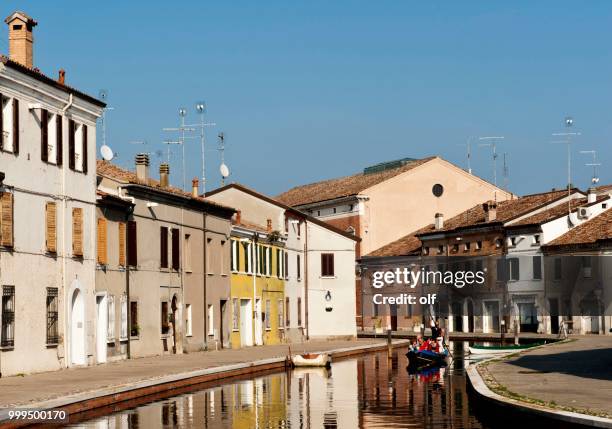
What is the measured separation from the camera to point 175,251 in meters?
53.1

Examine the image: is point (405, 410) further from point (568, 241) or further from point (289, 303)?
point (568, 241)

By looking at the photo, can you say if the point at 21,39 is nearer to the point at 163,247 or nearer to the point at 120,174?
the point at 120,174

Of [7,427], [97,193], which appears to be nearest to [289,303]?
[97,193]

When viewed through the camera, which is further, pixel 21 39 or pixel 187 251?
pixel 187 251

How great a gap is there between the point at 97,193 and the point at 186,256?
12194mm

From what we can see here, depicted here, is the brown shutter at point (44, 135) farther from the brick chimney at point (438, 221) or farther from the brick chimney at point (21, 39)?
the brick chimney at point (438, 221)

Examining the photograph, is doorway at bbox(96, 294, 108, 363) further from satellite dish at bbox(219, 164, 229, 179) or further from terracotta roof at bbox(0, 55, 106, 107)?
satellite dish at bbox(219, 164, 229, 179)

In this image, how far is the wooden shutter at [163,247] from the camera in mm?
51156

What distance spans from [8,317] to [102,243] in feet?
27.5

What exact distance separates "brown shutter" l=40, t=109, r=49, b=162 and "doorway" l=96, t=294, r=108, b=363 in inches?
282

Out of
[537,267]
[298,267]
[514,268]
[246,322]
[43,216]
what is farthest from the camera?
[514,268]

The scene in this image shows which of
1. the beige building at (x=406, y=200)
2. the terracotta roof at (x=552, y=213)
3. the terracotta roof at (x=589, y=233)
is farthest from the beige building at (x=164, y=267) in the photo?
the beige building at (x=406, y=200)

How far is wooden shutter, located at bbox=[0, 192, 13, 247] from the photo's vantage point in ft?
117

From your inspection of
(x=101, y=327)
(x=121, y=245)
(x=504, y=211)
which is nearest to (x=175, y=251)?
(x=121, y=245)
